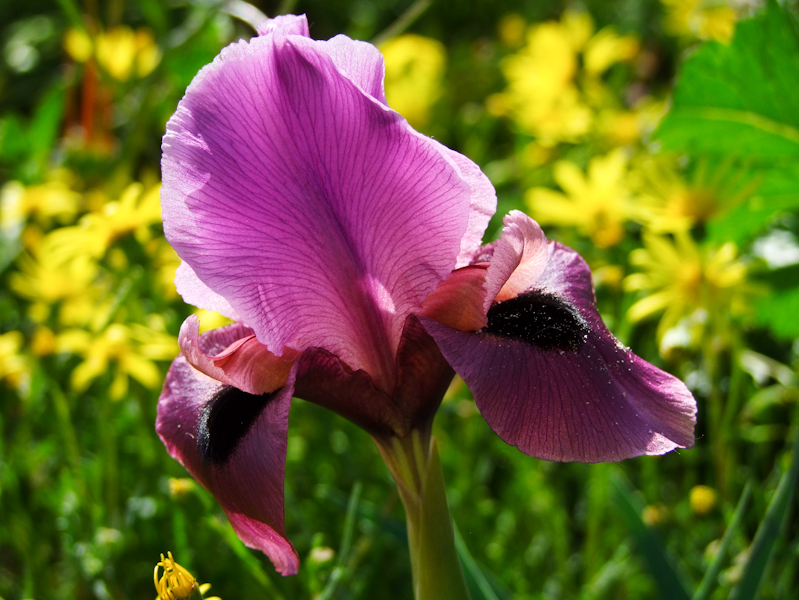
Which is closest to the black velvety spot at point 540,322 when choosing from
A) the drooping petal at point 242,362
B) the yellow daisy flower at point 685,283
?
the drooping petal at point 242,362

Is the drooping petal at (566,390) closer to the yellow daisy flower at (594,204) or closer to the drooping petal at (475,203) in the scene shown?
the drooping petal at (475,203)

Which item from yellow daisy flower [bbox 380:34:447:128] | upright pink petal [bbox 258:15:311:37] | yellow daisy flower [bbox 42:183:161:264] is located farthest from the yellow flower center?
yellow daisy flower [bbox 380:34:447:128]

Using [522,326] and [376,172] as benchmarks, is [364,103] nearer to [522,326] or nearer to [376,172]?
[376,172]

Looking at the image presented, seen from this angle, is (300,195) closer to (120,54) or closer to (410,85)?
(410,85)

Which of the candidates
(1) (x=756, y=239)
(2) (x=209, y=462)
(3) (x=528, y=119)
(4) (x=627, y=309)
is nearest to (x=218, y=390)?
(2) (x=209, y=462)

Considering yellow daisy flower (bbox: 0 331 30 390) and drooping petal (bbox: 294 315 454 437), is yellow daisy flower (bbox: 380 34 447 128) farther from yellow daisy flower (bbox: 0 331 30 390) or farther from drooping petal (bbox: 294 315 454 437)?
drooping petal (bbox: 294 315 454 437)

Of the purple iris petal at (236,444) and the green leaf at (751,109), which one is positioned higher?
the green leaf at (751,109)
